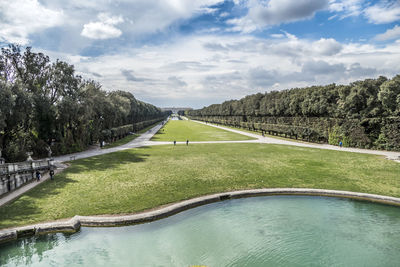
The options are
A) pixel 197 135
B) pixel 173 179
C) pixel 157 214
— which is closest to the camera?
pixel 157 214

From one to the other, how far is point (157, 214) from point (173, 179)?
230 inches

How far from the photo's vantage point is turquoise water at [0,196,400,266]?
28.6ft

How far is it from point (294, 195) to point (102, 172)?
15.0m

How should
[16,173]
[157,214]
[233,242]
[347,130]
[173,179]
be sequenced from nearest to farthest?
1. [233,242]
2. [157,214]
3. [16,173]
4. [173,179]
5. [347,130]

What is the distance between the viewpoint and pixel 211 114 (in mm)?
119125

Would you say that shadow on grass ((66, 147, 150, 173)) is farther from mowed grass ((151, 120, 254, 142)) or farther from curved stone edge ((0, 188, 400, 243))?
mowed grass ((151, 120, 254, 142))

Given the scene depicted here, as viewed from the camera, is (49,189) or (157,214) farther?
(49,189)

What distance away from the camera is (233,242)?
9812 millimetres

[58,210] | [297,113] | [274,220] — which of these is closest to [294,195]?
[274,220]

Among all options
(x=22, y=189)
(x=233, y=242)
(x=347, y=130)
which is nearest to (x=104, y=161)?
(x=22, y=189)

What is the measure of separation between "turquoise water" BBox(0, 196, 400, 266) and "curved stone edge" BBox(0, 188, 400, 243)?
0.33 metres

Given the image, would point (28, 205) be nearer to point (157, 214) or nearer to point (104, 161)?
point (157, 214)

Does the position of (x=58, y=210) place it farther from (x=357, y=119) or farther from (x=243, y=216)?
(x=357, y=119)

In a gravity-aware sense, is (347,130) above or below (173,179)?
above
